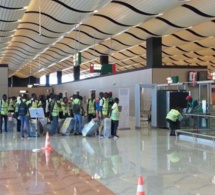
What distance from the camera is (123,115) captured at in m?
19.2

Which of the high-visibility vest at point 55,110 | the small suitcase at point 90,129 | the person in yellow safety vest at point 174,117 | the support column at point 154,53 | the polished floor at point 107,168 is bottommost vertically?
the polished floor at point 107,168

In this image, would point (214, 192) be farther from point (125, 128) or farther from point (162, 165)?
point (125, 128)

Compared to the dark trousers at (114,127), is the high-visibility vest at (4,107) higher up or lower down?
higher up

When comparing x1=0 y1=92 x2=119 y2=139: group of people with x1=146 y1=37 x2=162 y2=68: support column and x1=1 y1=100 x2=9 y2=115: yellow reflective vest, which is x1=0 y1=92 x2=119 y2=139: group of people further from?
x1=146 y1=37 x2=162 y2=68: support column

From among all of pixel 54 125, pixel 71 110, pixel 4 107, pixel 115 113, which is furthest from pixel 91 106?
pixel 4 107

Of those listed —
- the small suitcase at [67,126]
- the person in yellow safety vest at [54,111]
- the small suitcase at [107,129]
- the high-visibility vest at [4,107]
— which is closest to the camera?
the small suitcase at [107,129]

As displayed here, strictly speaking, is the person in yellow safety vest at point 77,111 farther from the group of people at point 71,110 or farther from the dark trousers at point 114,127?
the dark trousers at point 114,127

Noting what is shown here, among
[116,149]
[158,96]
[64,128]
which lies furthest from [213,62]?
[116,149]

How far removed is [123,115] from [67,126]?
164 inches

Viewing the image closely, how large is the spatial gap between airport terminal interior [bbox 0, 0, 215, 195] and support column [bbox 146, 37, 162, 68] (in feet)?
0.20

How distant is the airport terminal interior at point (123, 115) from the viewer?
23.1 ft

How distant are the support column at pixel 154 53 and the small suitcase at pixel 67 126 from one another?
8.05 m

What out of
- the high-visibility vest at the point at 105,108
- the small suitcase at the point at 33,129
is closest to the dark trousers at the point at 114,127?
the high-visibility vest at the point at 105,108

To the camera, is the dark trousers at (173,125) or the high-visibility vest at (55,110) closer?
the high-visibility vest at (55,110)
